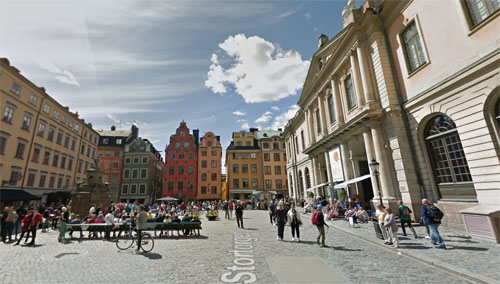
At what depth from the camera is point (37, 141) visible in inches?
1080

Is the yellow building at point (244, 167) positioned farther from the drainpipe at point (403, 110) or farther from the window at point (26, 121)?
the drainpipe at point (403, 110)

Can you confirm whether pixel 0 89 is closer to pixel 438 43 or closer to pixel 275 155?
pixel 438 43

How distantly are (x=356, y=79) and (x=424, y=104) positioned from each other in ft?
18.4

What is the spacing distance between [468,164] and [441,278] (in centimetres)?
701

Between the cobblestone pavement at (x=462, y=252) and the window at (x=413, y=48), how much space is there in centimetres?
898

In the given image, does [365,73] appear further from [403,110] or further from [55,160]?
[55,160]

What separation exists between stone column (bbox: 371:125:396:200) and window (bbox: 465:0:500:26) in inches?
267

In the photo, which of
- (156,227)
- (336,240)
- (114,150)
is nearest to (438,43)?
(336,240)

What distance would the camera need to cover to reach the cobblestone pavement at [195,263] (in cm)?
554

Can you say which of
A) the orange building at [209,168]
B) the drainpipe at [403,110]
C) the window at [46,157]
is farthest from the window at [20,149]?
the drainpipe at [403,110]

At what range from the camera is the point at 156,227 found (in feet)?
38.1

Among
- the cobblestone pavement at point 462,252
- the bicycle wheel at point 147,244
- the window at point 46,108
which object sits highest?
the window at point 46,108

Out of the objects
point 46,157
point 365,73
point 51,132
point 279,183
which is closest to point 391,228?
point 365,73

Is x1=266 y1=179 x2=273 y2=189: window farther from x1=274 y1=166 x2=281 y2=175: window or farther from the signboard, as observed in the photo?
the signboard
